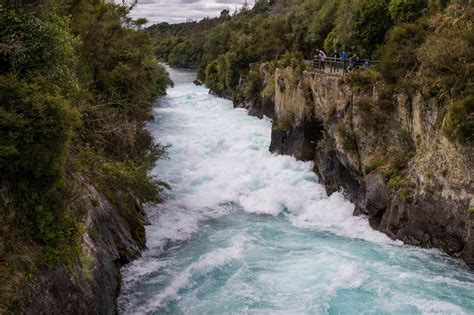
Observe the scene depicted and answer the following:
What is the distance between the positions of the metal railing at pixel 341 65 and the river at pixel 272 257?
560 centimetres

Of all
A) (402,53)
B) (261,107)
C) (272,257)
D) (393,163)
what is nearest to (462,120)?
(393,163)

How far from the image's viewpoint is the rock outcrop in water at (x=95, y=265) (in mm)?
9484

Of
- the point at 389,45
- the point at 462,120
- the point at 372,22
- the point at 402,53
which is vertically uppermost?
the point at 372,22

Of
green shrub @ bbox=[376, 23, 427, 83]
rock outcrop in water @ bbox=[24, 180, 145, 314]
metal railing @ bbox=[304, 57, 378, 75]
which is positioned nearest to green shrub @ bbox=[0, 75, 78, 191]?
rock outcrop in water @ bbox=[24, 180, 145, 314]

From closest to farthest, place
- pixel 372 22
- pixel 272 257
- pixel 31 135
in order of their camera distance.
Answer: pixel 31 135, pixel 272 257, pixel 372 22

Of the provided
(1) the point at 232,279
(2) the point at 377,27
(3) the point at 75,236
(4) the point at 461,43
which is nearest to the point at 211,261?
(1) the point at 232,279

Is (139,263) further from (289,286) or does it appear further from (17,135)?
(17,135)

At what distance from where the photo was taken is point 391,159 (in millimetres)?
19328

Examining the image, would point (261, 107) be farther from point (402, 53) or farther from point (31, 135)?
point (31, 135)

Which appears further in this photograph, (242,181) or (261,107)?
(261,107)

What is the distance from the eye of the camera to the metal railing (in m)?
24.2

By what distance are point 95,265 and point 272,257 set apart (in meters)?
6.89

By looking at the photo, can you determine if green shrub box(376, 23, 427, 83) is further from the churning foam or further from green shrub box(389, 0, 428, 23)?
green shrub box(389, 0, 428, 23)

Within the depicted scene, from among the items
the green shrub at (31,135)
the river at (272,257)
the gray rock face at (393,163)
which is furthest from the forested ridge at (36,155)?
the gray rock face at (393,163)
